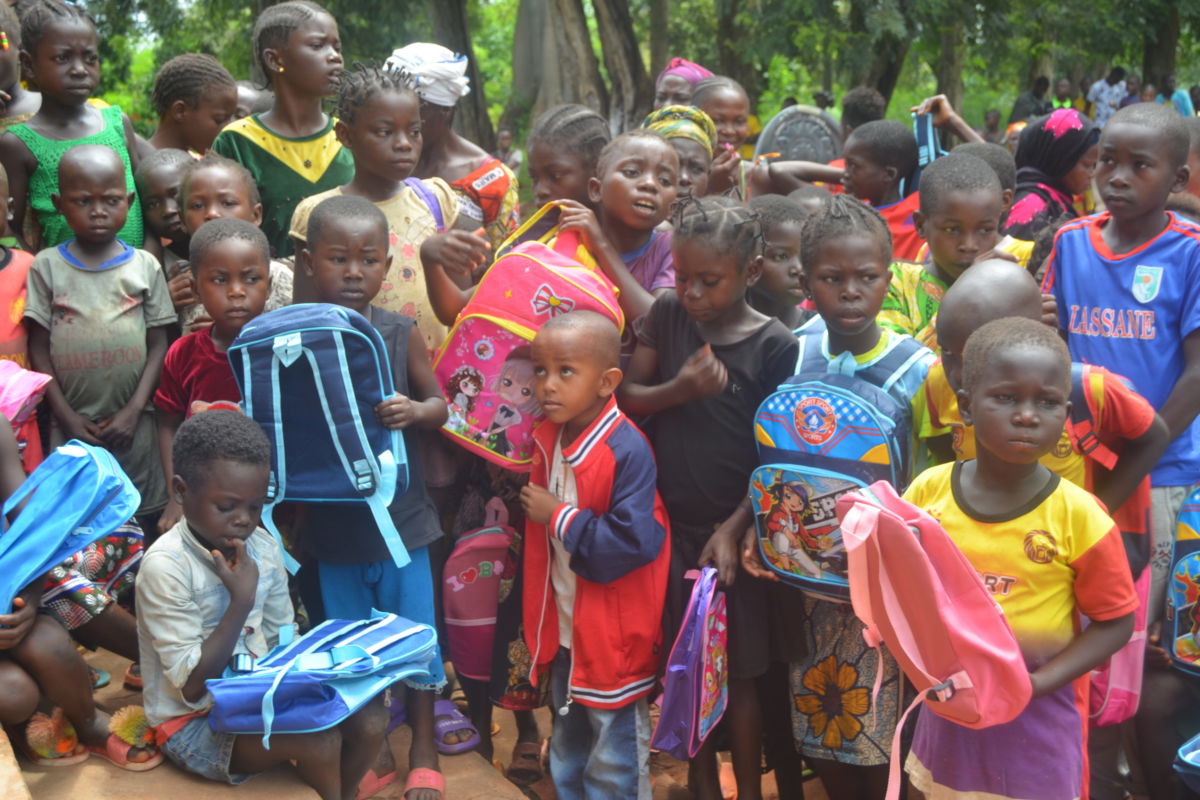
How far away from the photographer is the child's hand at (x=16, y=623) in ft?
10.0

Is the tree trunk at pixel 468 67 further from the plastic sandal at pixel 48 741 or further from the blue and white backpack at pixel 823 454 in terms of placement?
the plastic sandal at pixel 48 741

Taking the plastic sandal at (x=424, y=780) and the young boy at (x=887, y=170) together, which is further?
the young boy at (x=887, y=170)

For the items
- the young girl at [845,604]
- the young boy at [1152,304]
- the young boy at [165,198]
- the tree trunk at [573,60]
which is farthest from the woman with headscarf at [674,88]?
the tree trunk at [573,60]

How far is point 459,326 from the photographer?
369 cm

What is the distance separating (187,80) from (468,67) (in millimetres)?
9168

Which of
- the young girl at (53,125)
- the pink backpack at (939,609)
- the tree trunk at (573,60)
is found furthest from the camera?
the tree trunk at (573,60)

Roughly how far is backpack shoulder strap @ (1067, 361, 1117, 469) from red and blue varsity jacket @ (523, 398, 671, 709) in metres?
1.18

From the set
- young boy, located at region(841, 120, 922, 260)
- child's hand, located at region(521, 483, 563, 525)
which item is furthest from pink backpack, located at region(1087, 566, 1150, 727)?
young boy, located at region(841, 120, 922, 260)

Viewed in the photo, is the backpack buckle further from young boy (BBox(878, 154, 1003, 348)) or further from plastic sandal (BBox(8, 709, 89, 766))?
young boy (BBox(878, 154, 1003, 348))

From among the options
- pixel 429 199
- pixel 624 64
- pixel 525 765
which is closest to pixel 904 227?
pixel 429 199

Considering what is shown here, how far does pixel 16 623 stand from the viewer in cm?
308

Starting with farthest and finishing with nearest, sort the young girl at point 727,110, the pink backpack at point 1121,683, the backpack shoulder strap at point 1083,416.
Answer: the young girl at point 727,110, the pink backpack at point 1121,683, the backpack shoulder strap at point 1083,416

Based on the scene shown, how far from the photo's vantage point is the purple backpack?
3.26 metres

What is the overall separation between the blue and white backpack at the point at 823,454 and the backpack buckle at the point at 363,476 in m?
1.12
